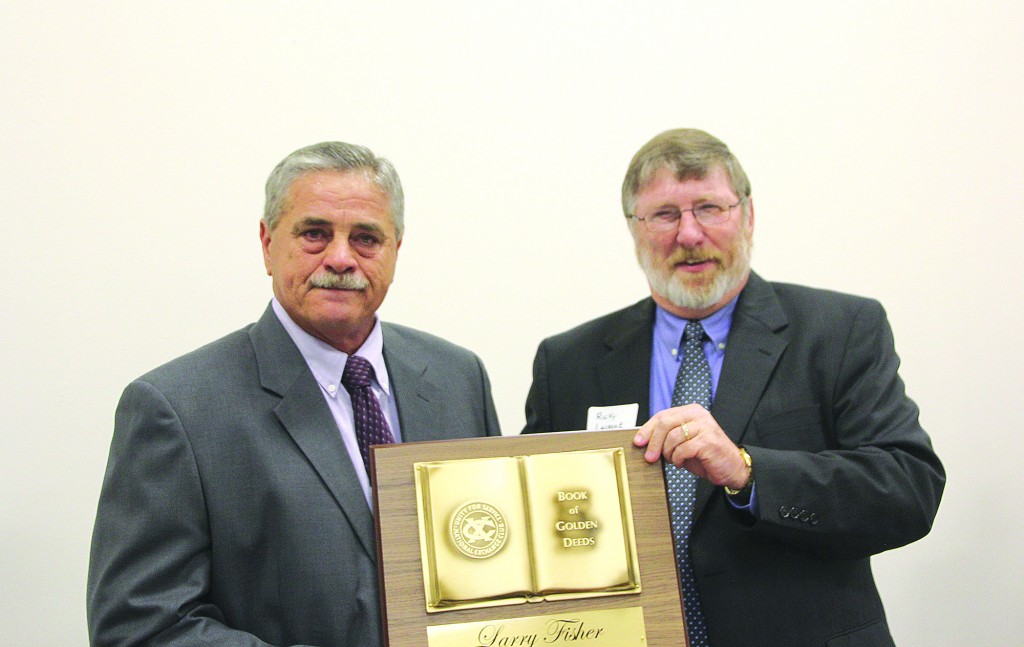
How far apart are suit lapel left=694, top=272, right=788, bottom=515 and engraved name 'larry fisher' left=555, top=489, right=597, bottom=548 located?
462 millimetres

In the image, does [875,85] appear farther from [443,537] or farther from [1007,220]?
[443,537]

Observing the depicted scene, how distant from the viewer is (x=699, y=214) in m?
2.54

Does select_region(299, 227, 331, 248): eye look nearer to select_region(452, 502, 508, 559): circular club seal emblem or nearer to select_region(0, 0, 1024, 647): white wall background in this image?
select_region(452, 502, 508, 559): circular club seal emblem

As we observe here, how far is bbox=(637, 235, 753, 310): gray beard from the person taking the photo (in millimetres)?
2521

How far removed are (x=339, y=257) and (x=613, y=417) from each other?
0.76m

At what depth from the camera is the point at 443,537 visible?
189 centimetres

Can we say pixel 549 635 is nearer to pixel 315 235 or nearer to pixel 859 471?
pixel 859 471

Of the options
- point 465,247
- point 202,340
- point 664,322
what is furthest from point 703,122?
point 202,340

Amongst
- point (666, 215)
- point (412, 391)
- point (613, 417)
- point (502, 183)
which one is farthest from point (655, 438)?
point (502, 183)

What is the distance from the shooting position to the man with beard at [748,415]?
2.19 m

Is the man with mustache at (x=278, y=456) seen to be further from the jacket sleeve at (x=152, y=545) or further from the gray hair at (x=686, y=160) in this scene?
the gray hair at (x=686, y=160)

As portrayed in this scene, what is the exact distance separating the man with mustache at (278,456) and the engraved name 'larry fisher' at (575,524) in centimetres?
39

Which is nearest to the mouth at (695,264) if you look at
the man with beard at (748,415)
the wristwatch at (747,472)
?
the man with beard at (748,415)

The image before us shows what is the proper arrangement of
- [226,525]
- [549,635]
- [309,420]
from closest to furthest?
[549,635], [226,525], [309,420]
